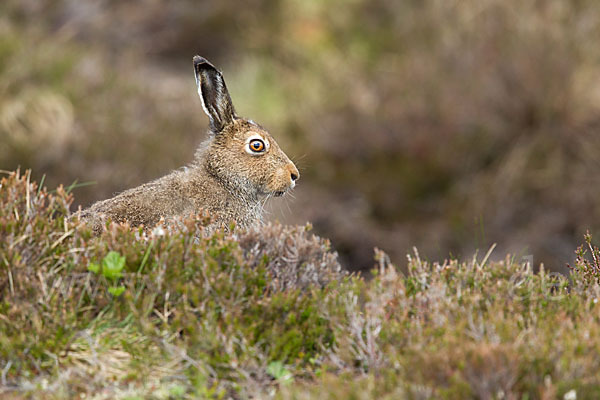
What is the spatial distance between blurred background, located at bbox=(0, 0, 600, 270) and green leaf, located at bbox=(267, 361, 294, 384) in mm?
9663

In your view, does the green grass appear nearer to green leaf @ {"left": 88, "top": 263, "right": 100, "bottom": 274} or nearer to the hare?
green leaf @ {"left": 88, "top": 263, "right": 100, "bottom": 274}

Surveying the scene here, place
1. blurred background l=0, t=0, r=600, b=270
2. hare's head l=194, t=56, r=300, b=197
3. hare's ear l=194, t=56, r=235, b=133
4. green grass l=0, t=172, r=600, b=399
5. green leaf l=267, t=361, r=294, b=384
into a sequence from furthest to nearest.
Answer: blurred background l=0, t=0, r=600, b=270
hare's head l=194, t=56, r=300, b=197
hare's ear l=194, t=56, r=235, b=133
green leaf l=267, t=361, r=294, b=384
green grass l=0, t=172, r=600, b=399

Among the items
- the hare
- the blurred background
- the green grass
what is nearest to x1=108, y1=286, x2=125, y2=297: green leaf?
the green grass

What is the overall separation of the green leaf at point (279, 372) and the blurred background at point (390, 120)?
9.66 m

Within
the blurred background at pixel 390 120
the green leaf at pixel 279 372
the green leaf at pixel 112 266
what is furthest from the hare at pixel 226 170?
the blurred background at pixel 390 120

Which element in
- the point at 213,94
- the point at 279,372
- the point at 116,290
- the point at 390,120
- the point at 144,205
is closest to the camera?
the point at 279,372

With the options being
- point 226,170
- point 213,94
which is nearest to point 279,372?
point 226,170

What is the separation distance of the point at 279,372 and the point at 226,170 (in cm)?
296

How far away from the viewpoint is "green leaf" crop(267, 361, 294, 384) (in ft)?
14.1

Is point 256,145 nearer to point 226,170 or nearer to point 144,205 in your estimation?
point 226,170

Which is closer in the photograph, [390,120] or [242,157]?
[242,157]

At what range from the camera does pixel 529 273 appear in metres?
5.30

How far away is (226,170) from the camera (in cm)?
699

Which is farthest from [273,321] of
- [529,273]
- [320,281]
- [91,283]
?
[529,273]
